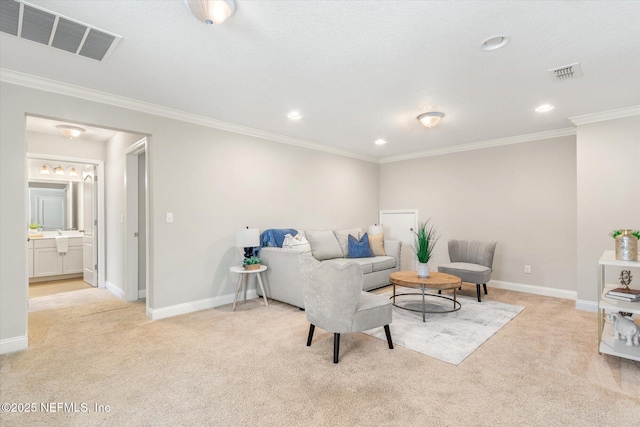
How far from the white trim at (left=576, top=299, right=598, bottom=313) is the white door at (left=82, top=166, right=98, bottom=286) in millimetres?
7321

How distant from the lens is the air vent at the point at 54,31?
1896 millimetres

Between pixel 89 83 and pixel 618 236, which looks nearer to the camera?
pixel 618 236

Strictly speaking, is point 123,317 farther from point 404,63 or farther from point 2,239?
point 404,63

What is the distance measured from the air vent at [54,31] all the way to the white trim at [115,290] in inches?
136

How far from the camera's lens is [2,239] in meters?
2.67

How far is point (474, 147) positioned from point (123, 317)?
5.85 metres

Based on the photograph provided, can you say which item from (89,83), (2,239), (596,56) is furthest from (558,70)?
(2,239)

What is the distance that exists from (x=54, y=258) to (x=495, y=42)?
7503mm

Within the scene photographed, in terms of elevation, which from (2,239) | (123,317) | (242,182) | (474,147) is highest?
(474,147)

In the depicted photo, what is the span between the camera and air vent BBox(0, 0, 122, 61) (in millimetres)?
1896

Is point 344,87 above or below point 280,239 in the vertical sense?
above

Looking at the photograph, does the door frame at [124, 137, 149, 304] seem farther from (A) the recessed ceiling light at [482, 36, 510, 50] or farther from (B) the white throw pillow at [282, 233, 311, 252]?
(A) the recessed ceiling light at [482, 36, 510, 50]

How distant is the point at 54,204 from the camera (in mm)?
6203

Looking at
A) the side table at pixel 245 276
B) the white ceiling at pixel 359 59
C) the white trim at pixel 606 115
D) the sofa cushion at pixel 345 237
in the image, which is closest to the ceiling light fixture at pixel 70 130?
the white ceiling at pixel 359 59
